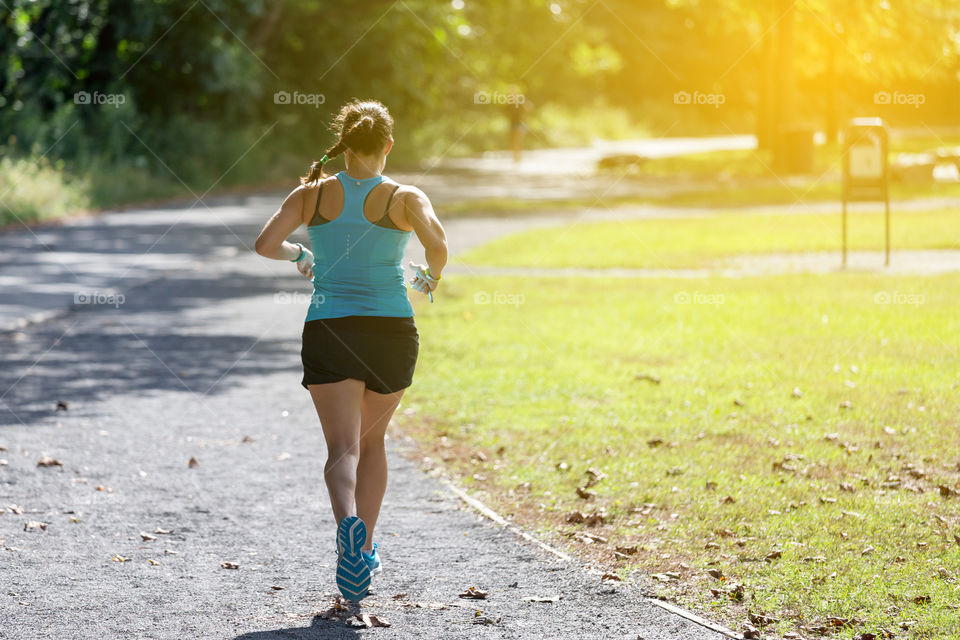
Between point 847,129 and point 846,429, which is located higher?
point 847,129

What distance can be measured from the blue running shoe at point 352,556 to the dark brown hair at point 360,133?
1356 mm

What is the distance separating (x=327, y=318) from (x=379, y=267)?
0.29 m

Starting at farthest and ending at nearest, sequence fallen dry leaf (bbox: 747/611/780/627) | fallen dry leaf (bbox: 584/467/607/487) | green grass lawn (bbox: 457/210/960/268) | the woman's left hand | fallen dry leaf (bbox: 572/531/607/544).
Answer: green grass lawn (bbox: 457/210/960/268) < fallen dry leaf (bbox: 584/467/607/487) < fallen dry leaf (bbox: 572/531/607/544) < the woman's left hand < fallen dry leaf (bbox: 747/611/780/627)

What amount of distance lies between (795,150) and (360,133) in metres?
32.8

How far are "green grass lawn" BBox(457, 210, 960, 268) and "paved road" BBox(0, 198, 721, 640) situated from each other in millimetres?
7078

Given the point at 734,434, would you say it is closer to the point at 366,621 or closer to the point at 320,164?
the point at 366,621

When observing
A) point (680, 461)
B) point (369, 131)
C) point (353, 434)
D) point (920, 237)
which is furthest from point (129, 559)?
point (920, 237)

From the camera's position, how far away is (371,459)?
5.41m

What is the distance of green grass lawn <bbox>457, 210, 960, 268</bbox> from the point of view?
19.0 m

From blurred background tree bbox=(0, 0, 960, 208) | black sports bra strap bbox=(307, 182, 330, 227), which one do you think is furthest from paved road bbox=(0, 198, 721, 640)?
blurred background tree bbox=(0, 0, 960, 208)

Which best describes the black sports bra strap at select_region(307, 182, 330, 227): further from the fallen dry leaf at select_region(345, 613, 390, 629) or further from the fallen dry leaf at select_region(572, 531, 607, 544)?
the fallen dry leaf at select_region(572, 531, 607, 544)

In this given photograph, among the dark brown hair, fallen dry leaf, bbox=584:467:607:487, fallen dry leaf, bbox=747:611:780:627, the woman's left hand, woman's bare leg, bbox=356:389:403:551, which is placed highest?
the dark brown hair

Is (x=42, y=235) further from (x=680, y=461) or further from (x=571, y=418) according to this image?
(x=680, y=461)

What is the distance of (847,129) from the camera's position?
54.7 ft
